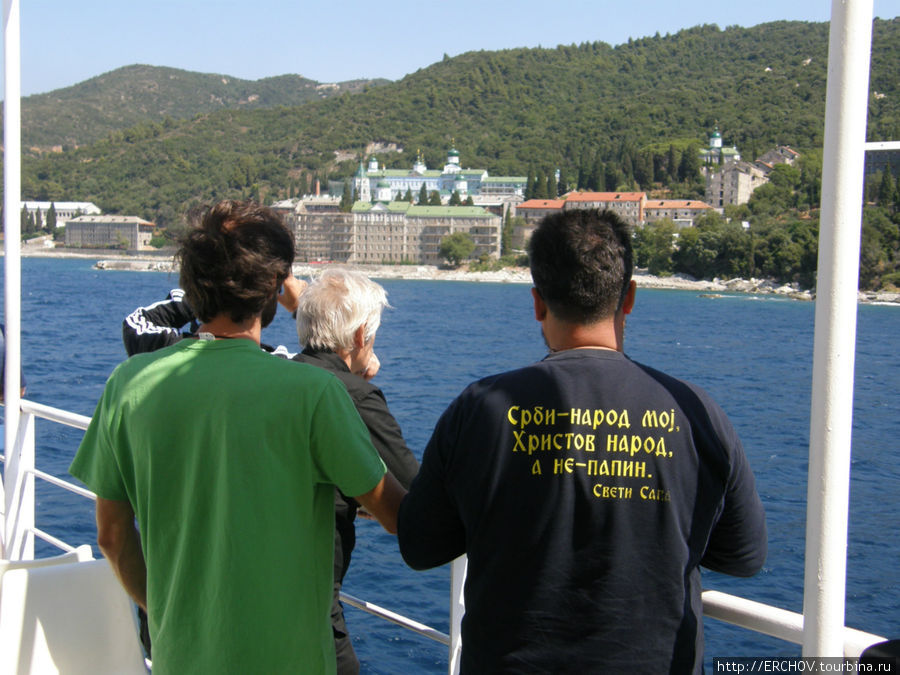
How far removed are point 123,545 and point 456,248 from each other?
7151 cm

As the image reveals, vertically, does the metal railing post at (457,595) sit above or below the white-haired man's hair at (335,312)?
below

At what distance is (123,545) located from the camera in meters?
1.17

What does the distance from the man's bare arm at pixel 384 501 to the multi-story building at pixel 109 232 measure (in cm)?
8723

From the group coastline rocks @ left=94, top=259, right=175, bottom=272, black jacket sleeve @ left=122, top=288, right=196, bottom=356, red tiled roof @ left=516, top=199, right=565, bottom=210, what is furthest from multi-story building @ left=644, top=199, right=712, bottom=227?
black jacket sleeve @ left=122, top=288, right=196, bottom=356

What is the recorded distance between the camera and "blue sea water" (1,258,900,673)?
7059mm

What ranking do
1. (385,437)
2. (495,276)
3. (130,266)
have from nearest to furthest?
(385,437) → (495,276) → (130,266)

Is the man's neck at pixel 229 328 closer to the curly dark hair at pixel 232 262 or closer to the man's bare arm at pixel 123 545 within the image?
the curly dark hair at pixel 232 262

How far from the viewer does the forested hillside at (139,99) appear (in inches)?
5025

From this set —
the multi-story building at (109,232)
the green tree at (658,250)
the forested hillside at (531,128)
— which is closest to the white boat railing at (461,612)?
the forested hillside at (531,128)

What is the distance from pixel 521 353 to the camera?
2784cm

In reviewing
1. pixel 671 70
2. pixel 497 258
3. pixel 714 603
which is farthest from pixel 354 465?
pixel 671 70

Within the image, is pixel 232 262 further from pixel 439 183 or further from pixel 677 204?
pixel 439 183

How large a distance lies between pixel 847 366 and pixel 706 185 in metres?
85.4

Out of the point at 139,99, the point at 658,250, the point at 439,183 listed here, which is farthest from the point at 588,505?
the point at 139,99
